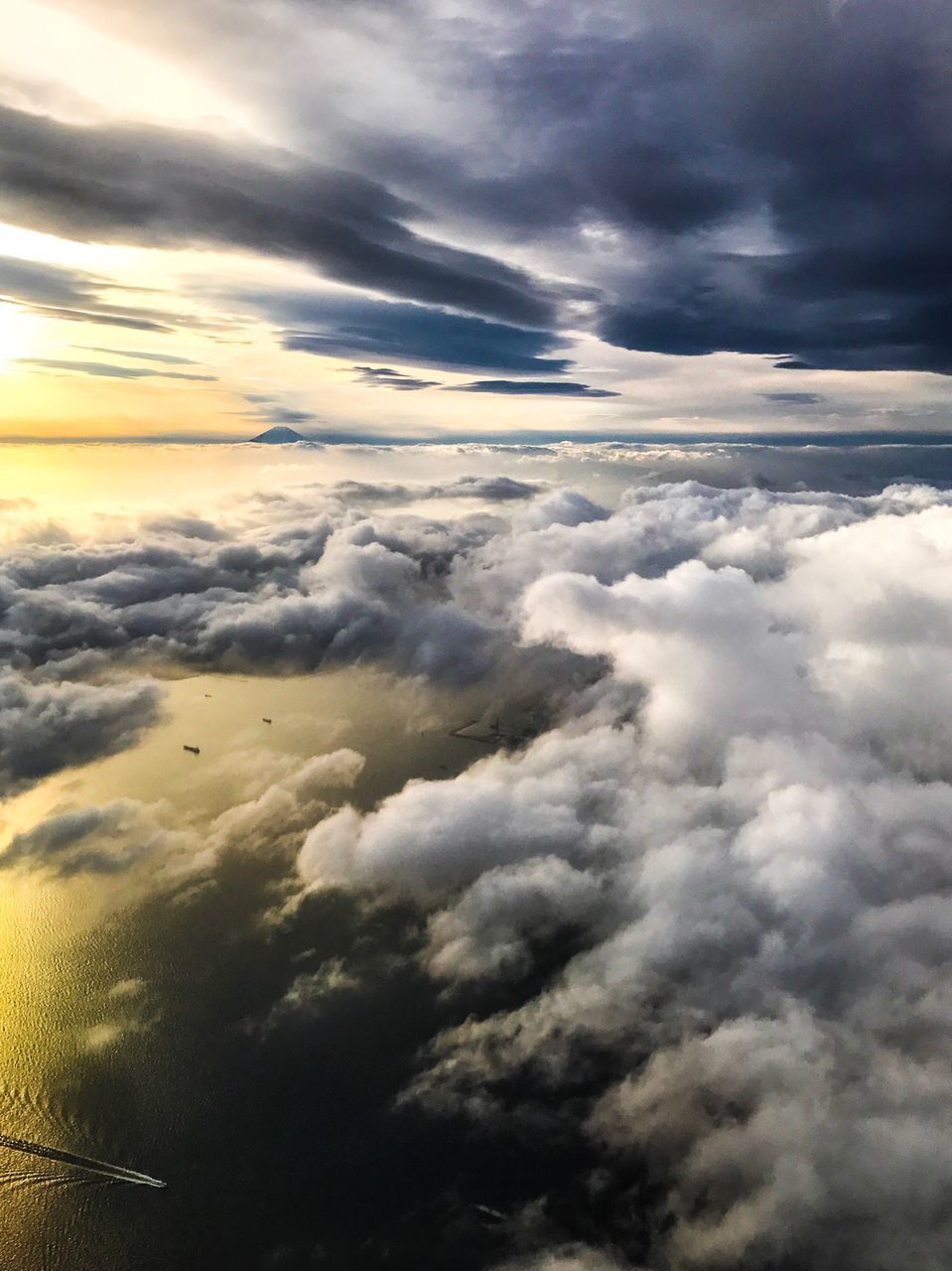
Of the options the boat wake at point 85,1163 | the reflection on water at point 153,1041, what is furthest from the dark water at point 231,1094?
the boat wake at point 85,1163

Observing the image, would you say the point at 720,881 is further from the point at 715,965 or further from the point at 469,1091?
the point at 469,1091

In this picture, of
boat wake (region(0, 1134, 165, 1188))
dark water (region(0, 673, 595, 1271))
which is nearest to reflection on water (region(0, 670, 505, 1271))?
dark water (region(0, 673, 595, 1271))

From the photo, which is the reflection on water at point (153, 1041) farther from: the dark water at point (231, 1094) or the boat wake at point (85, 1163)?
the boat wake at point (85, 1163)

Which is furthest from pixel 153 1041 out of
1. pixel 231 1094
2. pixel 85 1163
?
pixel 85 1163

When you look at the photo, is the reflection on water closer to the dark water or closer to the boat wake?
the dark water

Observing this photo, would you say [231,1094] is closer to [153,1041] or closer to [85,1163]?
[85,1163]

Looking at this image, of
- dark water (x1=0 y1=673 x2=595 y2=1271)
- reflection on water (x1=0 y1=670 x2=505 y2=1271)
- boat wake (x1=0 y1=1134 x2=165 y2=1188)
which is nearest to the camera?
dark water (x1=0 y1=673 x2=595 y2=1271)

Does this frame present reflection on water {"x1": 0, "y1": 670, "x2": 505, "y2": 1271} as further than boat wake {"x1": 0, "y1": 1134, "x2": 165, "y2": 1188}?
No

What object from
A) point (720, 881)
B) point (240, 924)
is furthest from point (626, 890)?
point (240, 924)
